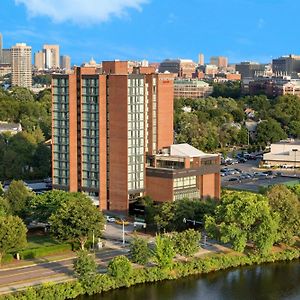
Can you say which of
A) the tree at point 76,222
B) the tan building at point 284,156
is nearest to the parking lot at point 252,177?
the tan building at point 284,156

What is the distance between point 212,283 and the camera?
2059 centimetres

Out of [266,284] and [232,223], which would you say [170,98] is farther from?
[266,284]

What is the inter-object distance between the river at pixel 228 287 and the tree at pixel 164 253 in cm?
54

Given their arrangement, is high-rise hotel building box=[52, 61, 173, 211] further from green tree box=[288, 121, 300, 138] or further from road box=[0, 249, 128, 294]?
green tree box=[288, 121, 300, 138]

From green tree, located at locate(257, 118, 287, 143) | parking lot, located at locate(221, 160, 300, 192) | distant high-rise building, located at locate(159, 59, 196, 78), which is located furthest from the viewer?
distant high-rise building, located at locate(159, 59, 196, 78)

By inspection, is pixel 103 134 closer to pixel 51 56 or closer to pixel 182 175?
pixel 182 175

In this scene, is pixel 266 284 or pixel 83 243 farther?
pixel 83 243

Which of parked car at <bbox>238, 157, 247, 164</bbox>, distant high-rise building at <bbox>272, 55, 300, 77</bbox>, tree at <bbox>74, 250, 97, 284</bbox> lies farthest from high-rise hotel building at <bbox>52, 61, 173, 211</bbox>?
distant high-rise building at <bbox>272, 55, 300, 77</bbox>

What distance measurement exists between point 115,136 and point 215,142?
69.3 feet

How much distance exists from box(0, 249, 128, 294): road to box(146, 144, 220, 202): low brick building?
6173mm

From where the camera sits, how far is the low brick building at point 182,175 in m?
27.4

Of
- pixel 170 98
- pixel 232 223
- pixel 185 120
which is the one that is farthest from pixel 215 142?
pixel 232 223

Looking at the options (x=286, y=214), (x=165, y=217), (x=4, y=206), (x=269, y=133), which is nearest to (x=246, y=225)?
(x=286, y=214)

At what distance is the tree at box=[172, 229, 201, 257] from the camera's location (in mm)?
21000
